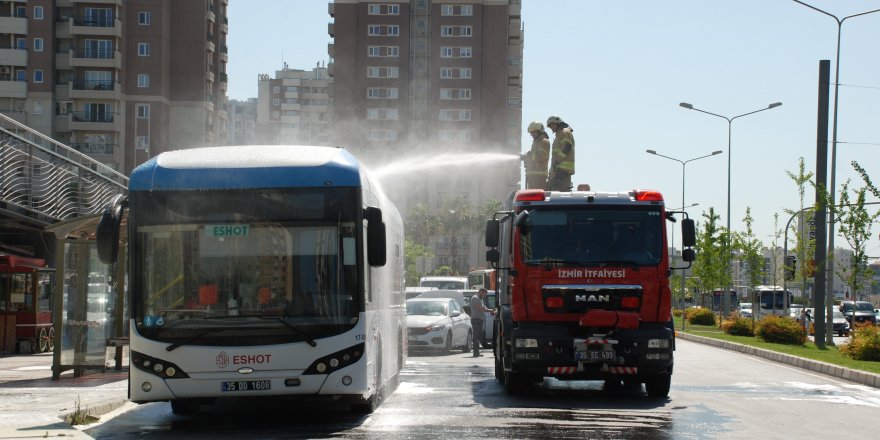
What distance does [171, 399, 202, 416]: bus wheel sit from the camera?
14.5m

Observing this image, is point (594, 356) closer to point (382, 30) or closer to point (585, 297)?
point (585, 297)

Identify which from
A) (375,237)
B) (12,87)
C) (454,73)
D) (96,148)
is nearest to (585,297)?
(375,237)

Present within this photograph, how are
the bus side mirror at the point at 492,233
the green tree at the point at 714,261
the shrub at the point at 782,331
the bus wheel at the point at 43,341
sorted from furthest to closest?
the green tree at the point at 714,261
the shrub at the point at 782,331
the bus wheel at the point at 43,341
the bus side mirror at the point at 492,233

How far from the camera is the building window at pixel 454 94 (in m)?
130

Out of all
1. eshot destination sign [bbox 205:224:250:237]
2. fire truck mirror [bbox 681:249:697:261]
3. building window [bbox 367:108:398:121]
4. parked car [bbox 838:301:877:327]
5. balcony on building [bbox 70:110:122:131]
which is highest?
building window [bbox 367:108:398:121]

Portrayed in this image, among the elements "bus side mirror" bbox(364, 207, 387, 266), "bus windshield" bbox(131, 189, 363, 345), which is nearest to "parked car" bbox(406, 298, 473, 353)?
"bus side mirror" bbox(364, 207, 387, 266)

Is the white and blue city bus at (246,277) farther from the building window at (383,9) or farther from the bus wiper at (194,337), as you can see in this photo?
the building window at (383,9)

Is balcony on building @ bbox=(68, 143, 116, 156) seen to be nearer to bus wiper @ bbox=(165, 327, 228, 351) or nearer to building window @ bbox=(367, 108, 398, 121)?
building window @ bbox=(367, 108, 398, 121)

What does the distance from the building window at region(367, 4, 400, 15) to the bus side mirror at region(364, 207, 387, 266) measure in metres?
119

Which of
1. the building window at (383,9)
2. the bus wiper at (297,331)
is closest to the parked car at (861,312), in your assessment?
the bus wiper at (297,331)

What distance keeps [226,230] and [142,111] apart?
266ft

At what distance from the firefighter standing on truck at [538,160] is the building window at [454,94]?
110 meters

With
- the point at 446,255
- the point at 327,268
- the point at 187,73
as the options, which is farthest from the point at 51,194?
the point at 446,255

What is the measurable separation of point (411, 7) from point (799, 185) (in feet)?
297
